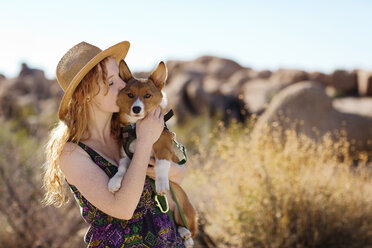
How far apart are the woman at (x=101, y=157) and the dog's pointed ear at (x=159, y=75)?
0.26 metres

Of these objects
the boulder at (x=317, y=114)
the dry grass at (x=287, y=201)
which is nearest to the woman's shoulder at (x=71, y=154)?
the dry grass at (x=287, y=201)

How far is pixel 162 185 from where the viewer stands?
7.90 ft

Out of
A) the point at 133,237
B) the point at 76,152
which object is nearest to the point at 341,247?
the point at 133,237

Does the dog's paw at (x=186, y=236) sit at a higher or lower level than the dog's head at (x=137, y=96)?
lower

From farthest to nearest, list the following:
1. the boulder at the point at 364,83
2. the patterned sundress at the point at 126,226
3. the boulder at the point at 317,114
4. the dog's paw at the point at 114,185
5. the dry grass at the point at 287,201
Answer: the boulder at the point at 364,83
the boulder at the point at 317,114
the dry grass at the point at 287,201
the patterned sundress at the point at 126,226
the dog's paw at the point at 114,185

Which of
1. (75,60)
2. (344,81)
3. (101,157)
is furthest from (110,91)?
(344,81)

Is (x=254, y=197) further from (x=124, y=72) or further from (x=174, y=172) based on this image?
(x=124, y=72)

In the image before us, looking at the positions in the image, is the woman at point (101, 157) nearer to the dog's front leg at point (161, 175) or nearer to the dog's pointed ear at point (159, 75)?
the dog's front leg at point (161, 175)

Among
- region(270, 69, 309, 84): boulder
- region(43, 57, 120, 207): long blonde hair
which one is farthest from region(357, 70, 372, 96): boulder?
region(43, 57, 120, 207): long blonde hair

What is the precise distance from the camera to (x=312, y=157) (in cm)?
560

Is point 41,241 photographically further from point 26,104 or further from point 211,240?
point 26,104

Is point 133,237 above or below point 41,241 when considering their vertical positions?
above

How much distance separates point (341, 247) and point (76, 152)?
4.55 metres

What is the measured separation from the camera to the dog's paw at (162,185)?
2395 mm
